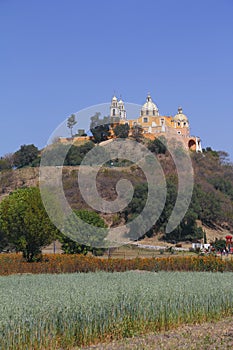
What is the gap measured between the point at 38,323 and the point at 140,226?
189ft

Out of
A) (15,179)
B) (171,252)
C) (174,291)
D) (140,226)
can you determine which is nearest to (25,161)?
(15,179)

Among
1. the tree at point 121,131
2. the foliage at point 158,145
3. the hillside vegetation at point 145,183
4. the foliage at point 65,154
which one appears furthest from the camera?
the tree at point 121,131

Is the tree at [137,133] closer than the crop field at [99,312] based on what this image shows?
No

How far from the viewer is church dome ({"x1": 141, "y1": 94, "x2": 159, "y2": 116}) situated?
108 meters

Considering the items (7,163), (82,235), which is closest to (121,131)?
(7,163)

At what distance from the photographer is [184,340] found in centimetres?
1227

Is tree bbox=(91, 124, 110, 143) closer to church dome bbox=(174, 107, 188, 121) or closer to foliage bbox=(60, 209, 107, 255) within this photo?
church dome bbox=(174, 107, 188, 121)

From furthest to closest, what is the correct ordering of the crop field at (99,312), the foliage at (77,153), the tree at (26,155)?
1. the tree at (26,155)
2. the foliage at (77,153)
3. the crop field at (99,312)

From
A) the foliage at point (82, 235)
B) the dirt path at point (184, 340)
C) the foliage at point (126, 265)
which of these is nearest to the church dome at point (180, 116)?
the foliage at point (82, 235)

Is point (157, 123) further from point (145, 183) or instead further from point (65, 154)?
point (145, 183)

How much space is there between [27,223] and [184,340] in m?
23.3

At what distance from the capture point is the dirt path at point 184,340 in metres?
11.6

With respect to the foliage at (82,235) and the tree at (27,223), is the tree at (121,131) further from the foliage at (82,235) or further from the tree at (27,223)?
the tree at (27,223)

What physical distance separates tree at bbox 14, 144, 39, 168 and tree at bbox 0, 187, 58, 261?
6866cm
